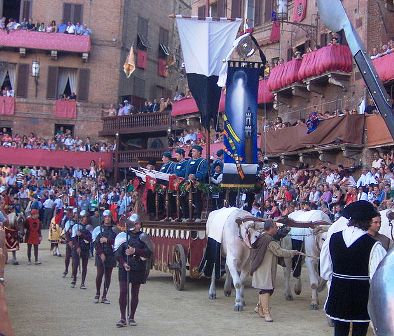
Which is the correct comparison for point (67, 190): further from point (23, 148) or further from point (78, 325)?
point (78, 325)

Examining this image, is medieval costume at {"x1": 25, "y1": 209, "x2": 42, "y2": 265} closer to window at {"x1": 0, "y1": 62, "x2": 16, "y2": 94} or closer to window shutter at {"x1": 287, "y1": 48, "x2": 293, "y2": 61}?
window shutter at {"x1": 287, "y1": 48, "x2": 293, "y2": 61}

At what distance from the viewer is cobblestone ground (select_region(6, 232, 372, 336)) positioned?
422 inches

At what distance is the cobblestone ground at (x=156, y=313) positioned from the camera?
10.7 m

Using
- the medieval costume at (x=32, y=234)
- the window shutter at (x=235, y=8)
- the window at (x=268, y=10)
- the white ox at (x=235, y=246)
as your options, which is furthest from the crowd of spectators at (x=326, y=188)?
the window shutter at (x=235, y=8)

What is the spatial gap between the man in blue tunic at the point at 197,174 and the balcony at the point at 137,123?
2531 cm

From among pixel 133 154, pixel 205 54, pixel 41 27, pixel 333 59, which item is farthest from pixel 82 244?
pixel 41 27

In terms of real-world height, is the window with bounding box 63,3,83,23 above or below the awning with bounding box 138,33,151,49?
above

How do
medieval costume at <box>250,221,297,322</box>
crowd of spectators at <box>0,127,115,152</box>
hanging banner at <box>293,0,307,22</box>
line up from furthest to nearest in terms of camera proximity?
crowd of spectators at <box>0,127,115,152</box> < hanging banner at <box>293,0,307,22</box> < medieval costume at <box>250,221,297,322</box>

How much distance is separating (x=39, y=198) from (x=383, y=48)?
17.3 meters

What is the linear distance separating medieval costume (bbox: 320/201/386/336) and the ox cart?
835 centimetres

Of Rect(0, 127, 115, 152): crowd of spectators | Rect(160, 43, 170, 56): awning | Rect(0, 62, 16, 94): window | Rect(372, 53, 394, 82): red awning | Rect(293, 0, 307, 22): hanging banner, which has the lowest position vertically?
Rect(0, 127, 115, 152): crowd of spectators

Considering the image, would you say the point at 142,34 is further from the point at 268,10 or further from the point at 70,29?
the point at 268,10

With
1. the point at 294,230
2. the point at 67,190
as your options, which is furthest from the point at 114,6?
the point at 294,230

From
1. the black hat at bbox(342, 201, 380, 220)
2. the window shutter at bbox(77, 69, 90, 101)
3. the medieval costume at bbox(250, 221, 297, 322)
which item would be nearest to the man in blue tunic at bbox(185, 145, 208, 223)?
the medieval costume at bbox(250, 221, 297, 322)
